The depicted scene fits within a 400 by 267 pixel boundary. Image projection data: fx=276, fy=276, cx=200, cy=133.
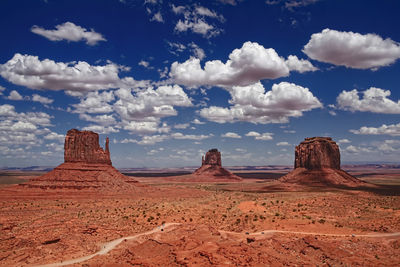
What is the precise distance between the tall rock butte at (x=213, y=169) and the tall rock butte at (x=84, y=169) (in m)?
90.5

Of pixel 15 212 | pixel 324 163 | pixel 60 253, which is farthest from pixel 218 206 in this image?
pixel 324 163

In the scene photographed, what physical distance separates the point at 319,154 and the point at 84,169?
83.6 metres

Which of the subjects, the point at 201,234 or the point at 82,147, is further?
the point at 82,147

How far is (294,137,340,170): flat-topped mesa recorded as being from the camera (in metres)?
106

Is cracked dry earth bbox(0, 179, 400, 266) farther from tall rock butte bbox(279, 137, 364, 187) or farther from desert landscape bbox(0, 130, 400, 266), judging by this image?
tall rock butte bbox(279, 137, 364, 187)

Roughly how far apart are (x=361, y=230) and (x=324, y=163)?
8080 centimetres

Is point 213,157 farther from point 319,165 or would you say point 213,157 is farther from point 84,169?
point 84,169

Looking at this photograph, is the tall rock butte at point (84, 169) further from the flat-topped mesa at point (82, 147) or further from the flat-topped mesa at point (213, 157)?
the flat-topped mesa at point (213, 157)

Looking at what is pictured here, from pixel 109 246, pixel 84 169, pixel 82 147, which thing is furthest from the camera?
pixel 82 147

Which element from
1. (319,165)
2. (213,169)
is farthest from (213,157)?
(319,165)

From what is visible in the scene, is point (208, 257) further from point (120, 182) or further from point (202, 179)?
point (202, 179)

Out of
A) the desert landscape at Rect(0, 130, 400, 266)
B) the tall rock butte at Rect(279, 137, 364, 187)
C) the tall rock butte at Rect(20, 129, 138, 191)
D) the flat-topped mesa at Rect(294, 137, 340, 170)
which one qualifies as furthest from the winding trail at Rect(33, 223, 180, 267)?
the flat-topped mesa at Rect(294, 137, 340, 170)

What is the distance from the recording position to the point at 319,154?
347ft

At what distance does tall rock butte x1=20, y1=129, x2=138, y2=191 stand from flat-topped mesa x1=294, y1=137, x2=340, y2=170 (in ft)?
225
